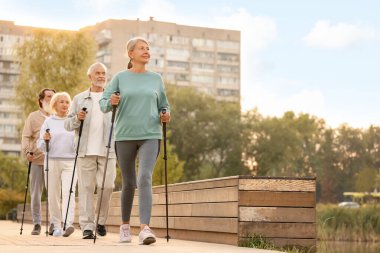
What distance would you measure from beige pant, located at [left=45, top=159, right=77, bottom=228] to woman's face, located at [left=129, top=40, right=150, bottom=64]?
2.89 metres

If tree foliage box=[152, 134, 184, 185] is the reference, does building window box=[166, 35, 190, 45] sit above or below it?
above

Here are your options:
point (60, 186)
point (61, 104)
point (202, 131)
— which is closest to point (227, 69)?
point (202, 131)

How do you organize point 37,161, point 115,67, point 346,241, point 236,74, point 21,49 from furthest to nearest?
point 236,74
point 115,67
point 21,49
point 346,241
point 37,161

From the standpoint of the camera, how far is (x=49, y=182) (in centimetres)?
1044

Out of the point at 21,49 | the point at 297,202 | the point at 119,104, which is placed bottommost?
the point at 297,202

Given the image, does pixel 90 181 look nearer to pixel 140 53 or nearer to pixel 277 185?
pixel 140 53

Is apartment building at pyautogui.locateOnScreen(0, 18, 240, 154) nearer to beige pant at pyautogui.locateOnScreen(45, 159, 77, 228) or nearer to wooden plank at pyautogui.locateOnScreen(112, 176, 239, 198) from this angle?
beige pant at pyautogui.locateOnScreen(45, 159, 77, 228)

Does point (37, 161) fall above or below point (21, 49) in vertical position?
below

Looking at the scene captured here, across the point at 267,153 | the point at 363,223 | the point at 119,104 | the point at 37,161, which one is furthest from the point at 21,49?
the point at 119,104

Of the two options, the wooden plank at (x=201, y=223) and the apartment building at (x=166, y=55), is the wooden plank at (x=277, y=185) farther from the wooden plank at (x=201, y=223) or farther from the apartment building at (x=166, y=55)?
the apartment building at (x=166, y=55)

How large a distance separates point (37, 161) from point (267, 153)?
49.3m

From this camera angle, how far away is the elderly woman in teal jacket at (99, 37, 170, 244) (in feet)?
25.2

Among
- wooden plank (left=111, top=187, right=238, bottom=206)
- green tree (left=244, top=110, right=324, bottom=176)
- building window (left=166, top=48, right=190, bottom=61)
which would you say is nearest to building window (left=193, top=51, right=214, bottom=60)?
building window (left=166, top=48, right=190, bottom=61)

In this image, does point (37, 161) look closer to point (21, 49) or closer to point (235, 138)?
point (21, 49)
